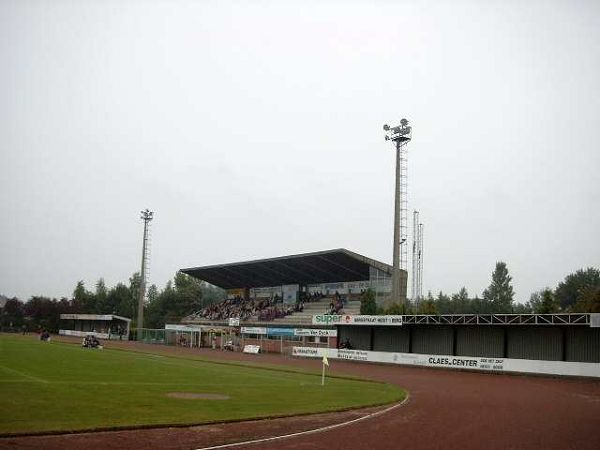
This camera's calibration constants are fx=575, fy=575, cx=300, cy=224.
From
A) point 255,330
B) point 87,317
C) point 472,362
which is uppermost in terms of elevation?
point 255,330

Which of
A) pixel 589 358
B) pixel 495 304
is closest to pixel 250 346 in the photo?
pixel 589 358

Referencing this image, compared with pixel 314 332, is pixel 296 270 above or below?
above

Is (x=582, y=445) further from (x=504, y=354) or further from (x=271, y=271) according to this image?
(x=271, y=271)

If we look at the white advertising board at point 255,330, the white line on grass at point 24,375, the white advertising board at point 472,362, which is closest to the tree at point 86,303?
the white advertising board at point 255,330

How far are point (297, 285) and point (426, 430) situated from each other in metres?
65.9

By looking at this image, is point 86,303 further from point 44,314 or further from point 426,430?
point 426,430

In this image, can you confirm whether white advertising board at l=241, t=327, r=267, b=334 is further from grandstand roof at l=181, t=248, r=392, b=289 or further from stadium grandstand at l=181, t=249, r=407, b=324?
grandstand roof at l=181, t=248, r=392, b=289

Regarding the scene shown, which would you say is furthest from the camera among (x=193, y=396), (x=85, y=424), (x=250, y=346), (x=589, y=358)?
(x=250, y=346)

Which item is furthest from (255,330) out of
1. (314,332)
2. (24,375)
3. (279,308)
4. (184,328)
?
(24,375)

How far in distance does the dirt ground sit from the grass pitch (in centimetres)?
108

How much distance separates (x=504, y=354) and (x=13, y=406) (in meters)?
36.4

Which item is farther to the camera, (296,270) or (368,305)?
(296,270)

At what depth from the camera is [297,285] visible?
83.0m

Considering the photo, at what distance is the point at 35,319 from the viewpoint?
112625 millimetres
